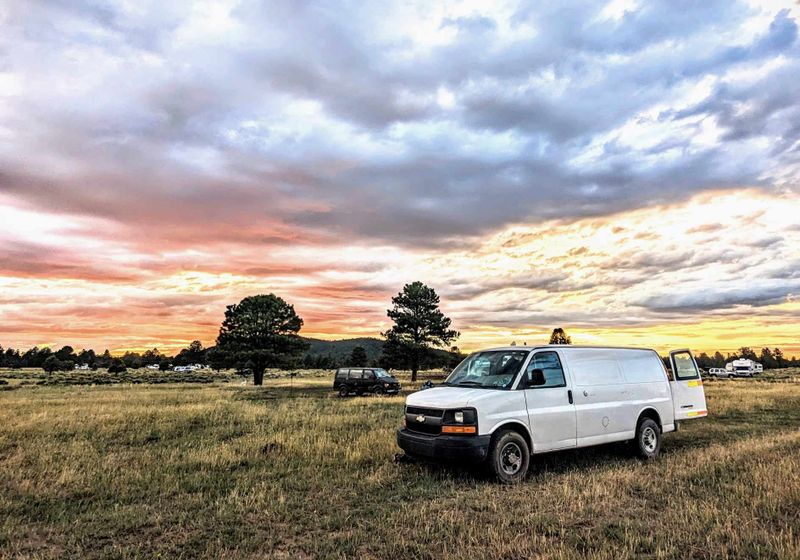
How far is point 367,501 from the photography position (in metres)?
7.09

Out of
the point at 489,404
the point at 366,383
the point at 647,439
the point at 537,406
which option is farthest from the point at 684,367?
the point at 366,383

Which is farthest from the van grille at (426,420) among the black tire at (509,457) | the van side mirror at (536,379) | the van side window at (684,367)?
the van side window at (684,367)

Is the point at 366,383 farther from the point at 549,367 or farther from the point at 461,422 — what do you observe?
the point at 461,422

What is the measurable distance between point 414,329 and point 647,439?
36.7 m

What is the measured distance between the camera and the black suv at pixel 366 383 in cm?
2975

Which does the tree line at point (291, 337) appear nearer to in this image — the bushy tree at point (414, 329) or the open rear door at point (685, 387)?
the bushy tree at point (414, 329)

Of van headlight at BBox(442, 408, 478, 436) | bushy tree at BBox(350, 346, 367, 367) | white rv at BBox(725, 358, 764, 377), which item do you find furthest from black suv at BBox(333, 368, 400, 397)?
bushy tree at BBox(350, 346, 367, 367)

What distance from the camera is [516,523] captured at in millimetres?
5871

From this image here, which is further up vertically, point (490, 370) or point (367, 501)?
point (490, 370)

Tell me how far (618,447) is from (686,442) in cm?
256

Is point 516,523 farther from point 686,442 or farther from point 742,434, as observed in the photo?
point 742,434

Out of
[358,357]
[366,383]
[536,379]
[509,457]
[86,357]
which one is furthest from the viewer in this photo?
[86,357]

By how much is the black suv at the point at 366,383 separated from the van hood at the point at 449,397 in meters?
21.0

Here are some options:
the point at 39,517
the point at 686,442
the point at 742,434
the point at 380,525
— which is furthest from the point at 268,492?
the point at 742,434
